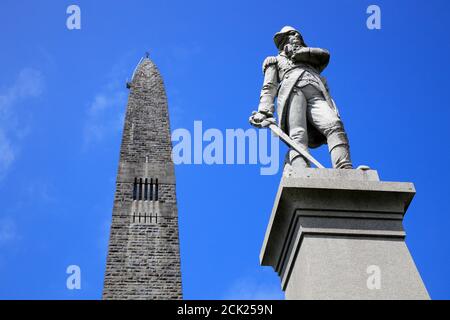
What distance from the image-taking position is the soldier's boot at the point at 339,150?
6.26 m

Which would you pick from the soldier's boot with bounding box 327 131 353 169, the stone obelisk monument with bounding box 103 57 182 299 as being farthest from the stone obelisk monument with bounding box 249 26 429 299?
the stone obelisk monument with bounding box 103 57 182 299

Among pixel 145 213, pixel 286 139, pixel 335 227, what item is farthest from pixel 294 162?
pixel 145 213

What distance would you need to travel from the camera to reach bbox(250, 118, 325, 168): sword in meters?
6.28

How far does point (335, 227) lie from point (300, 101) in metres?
1.53

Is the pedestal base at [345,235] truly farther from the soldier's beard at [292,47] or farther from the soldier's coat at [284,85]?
the soldier's beard at [292,47]

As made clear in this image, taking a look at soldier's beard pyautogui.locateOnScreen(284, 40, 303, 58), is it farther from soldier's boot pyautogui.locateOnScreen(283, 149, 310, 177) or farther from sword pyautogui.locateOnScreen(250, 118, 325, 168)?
soldier's boot pyautogui.locateOnScreen(283, 149, 310, 177)

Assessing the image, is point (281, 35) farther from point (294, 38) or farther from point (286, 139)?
point (286, 139)

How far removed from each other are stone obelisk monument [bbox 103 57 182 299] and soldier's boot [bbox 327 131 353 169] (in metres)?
25.4

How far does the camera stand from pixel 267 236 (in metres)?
6.20

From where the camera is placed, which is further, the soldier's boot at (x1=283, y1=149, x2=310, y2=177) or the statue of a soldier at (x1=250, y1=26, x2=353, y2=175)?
the statue of a soldier at (x1=250, y1=26, x2=353, y2=175)
